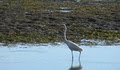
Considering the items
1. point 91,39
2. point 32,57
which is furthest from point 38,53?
point 91,39

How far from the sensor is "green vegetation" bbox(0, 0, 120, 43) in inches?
679

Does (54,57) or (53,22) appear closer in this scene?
(54,57)

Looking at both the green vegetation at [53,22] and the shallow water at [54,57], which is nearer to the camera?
the shallow water at [54,57]

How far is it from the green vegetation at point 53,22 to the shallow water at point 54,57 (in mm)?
1189

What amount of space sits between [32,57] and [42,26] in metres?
5.03

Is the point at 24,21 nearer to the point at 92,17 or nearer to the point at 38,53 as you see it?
the point at 92,17

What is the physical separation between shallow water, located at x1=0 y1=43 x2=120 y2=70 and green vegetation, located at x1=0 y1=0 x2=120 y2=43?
119 cm

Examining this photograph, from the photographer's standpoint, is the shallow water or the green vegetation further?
the green vegetation

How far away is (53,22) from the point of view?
20.0 metres

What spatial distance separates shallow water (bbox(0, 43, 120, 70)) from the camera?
12.9 m

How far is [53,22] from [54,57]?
20.0ft

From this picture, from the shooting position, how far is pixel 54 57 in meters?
14.1

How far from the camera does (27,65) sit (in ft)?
42.7

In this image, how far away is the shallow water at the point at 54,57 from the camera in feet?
42.2
